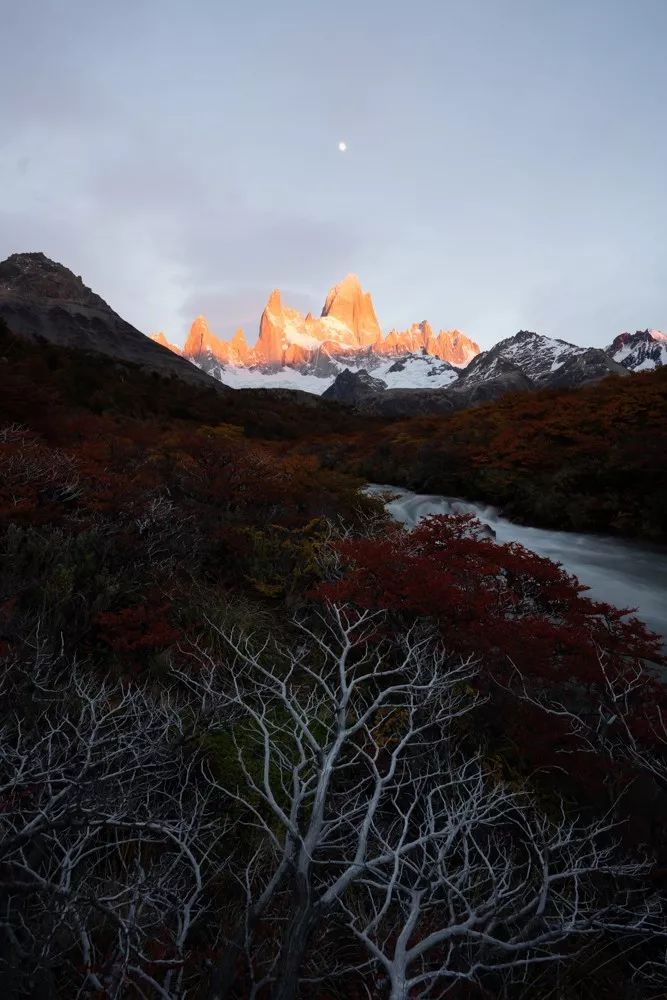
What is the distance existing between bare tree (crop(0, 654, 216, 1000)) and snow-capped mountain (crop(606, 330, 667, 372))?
369ft

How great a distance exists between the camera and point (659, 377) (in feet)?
44.8

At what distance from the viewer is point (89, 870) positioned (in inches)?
89.4

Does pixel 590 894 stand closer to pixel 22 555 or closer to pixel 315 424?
pixel 22 555

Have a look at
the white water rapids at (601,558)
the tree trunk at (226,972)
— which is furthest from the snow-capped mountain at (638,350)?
the tree trunk at (226,972)

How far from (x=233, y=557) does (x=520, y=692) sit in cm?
391

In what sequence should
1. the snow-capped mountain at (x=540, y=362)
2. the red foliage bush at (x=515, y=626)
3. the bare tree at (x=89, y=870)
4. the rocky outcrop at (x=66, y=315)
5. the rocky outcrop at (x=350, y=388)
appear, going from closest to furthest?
the bare tree at (x=89, y=870)
the red foliage bush at (x=515, y=626)
the rocky outcrop at (x=66, y=315)
the snow-capped mountain at (x=540, y=362)
the rocky outcrop at (x=350, y=388)

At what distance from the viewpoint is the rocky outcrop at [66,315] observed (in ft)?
181

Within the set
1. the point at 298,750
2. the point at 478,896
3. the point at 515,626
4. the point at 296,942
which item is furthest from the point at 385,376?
the point at 296,942

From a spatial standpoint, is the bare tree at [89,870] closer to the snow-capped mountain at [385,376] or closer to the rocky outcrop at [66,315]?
the rocky outcrop at [66,315]

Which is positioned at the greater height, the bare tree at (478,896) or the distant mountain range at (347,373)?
the distant mountain range at (347,373)

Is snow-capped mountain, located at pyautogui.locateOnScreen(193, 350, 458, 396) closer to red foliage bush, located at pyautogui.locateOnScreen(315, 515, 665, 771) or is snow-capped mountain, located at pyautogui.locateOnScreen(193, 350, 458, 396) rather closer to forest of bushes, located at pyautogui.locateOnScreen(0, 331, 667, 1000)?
forest of bushes, located at pyautogui.locateOnScreen(0, 331, 667, 1000)

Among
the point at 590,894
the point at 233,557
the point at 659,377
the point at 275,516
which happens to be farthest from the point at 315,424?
the point at 590,894

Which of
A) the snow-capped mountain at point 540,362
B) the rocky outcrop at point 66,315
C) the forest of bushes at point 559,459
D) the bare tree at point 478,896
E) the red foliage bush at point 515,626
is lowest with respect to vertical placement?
the bare tree at point 478,896

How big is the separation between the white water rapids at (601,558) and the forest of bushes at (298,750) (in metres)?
0.91
